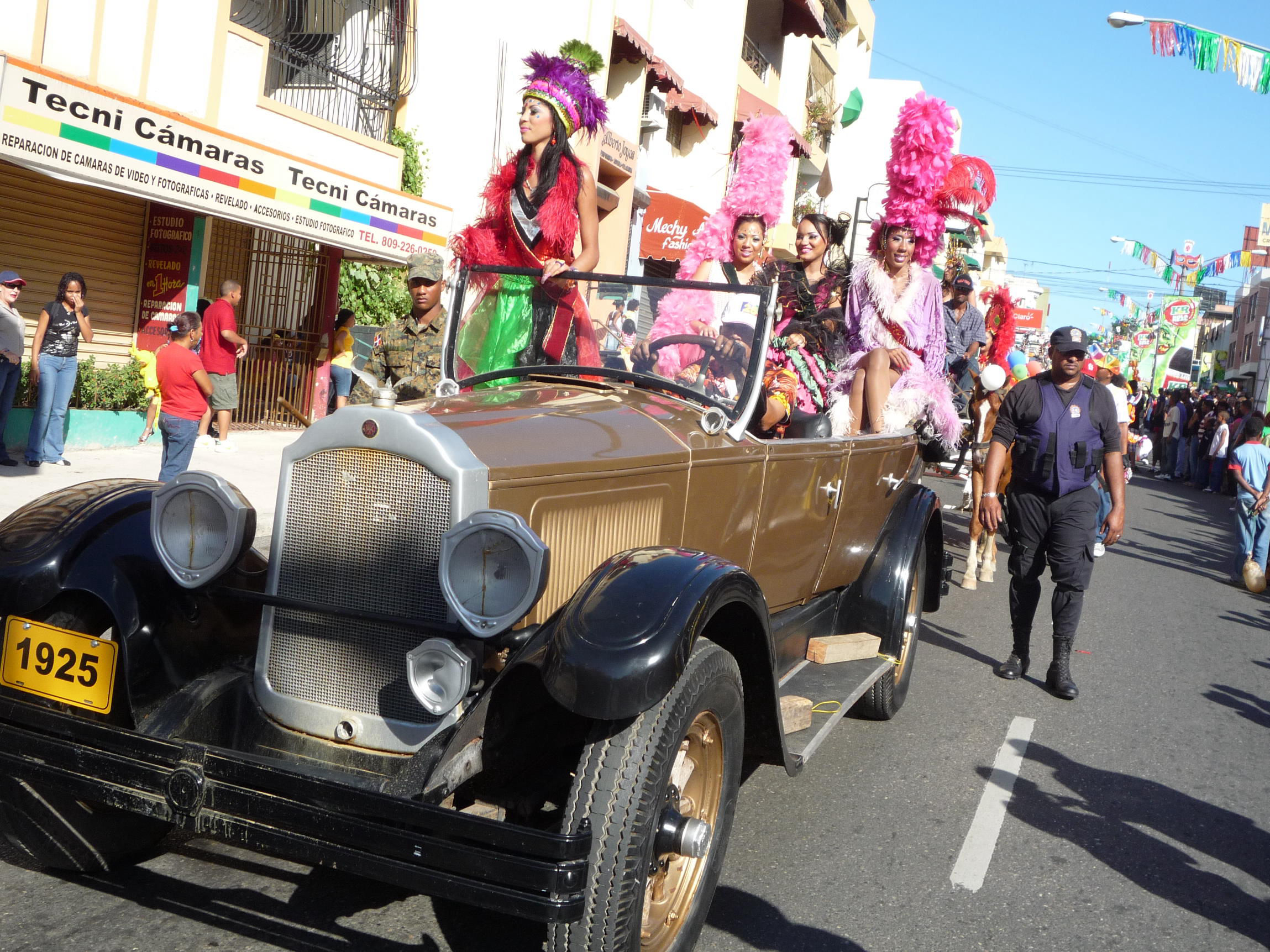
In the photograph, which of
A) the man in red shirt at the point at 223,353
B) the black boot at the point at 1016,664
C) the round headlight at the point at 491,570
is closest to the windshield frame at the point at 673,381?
the round headlight at the point at 491,570

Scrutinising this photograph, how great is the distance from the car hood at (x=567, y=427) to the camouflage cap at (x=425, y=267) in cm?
203

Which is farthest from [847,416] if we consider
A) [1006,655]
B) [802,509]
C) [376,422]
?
[376,422]

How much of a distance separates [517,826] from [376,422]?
1.10 metres

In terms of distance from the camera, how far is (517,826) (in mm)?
2344

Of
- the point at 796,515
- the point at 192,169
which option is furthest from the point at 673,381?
the point at 192,169

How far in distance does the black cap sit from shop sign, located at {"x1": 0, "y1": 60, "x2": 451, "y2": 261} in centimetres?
795

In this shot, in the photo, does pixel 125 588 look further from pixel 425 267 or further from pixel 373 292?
pixel 373 292

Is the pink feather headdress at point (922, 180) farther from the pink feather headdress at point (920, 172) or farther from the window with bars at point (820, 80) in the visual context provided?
the window with bars at point (820, 80)

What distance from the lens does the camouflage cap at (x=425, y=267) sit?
5.72 m

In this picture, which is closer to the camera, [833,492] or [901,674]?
[833,492]

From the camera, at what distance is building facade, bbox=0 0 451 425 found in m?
9.73

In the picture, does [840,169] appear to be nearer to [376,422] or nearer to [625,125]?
[625,125]

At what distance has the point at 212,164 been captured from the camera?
11.1 meters

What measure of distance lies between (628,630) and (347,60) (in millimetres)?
14168
